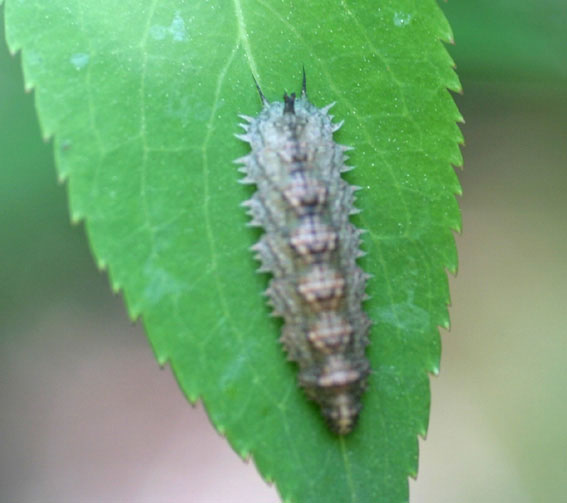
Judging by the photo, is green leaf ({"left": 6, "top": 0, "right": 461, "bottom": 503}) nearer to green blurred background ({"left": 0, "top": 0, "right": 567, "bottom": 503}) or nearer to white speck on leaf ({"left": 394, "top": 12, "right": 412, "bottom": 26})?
white speck on leaf ({"left": 394, "top": 12, "right": 412, "bottom": 26})

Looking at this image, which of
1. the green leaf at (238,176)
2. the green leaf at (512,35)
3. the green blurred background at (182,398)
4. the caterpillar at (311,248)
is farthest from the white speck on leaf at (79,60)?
the green leaf at (512,35)

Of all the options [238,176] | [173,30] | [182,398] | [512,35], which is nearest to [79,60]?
[173,30]

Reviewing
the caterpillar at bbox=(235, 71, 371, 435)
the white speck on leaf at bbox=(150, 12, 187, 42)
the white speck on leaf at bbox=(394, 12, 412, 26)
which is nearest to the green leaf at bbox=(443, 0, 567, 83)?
the white speck on leaf at bbox=(394, 12, 412, 26)

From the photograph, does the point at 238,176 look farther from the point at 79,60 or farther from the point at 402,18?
the point at 402,18

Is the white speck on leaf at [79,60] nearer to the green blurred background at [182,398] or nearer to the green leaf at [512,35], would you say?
the green blurred background at [182,398]

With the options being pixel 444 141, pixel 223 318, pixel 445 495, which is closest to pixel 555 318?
pixel 445 495
